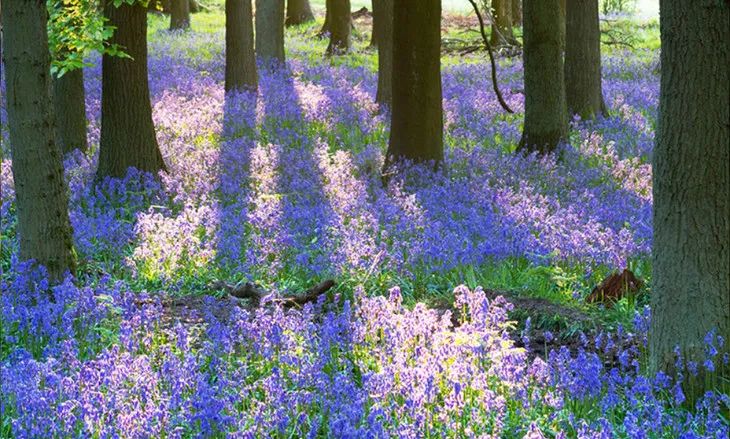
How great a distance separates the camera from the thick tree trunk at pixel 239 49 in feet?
61.1

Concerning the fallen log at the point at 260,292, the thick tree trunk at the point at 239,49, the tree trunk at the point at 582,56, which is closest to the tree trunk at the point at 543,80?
the tree trunk at the point at 582,56

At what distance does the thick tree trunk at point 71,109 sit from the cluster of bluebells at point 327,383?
7.32m

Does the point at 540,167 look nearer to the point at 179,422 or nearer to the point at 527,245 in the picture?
the point at 527,245

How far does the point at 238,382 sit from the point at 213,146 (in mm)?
8948

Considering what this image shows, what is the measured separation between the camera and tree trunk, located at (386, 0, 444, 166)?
12.4 meters

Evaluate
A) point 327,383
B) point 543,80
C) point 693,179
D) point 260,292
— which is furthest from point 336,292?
point 543,80

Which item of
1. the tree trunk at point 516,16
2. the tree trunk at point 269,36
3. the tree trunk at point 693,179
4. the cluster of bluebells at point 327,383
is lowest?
the cluster of bluebells at point 327,383

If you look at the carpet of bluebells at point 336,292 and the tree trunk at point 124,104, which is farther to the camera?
the tree trunk at point 124,104

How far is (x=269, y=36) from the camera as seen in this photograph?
22734 mm

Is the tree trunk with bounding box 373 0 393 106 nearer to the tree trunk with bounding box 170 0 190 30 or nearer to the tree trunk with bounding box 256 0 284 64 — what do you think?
the tree trunk with bounding box 256 0 284 64

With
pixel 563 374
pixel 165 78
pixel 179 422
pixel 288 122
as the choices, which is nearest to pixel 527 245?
pixel 563 374

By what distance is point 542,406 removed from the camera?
17.7 feet

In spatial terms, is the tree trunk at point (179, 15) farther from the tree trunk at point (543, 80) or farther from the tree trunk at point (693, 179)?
the tree trunk at point (693, 179)

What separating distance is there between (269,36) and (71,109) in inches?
378
